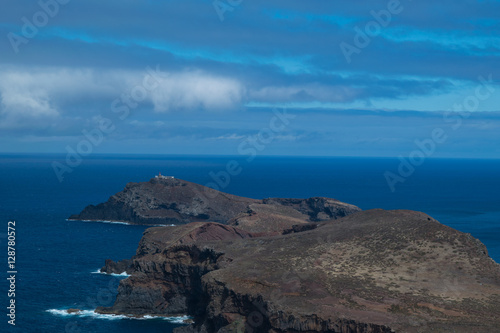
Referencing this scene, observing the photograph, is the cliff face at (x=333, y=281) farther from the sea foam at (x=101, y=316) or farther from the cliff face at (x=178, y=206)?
the cliff face at (x=178, y=206)

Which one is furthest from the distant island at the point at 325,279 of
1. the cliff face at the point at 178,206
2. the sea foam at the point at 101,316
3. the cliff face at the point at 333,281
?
the cliff face at the point at 178,206

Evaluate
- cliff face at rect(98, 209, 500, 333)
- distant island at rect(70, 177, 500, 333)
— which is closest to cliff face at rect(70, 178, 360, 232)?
distant island at rect(70, 177, 500, 333)

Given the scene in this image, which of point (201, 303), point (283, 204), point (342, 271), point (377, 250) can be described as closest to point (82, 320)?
point (201, 303)

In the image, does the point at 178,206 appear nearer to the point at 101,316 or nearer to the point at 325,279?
the point at 101,316

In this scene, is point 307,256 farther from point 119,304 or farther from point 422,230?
point 119,304

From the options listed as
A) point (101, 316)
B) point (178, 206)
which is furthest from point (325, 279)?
point (178, 206)

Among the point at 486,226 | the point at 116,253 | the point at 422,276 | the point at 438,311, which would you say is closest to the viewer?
the point at 438,311

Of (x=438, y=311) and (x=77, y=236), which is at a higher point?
(x=77, y=236)

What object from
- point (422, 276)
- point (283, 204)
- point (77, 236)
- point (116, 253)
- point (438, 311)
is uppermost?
point (283, 204)
